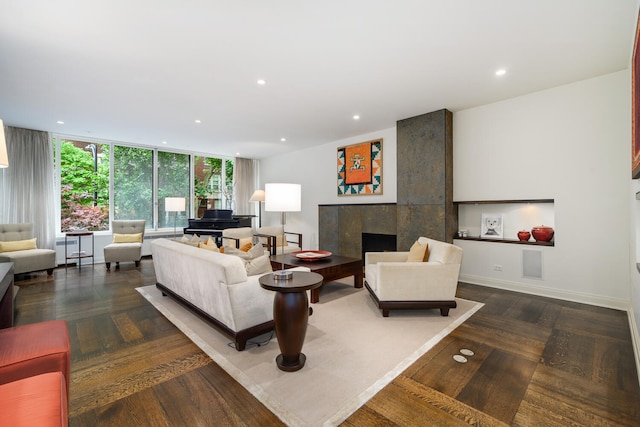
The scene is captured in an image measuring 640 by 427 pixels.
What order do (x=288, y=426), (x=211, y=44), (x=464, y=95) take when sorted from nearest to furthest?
(x=288, y=426) → (x=211, y=44) → (x=464, y=95)

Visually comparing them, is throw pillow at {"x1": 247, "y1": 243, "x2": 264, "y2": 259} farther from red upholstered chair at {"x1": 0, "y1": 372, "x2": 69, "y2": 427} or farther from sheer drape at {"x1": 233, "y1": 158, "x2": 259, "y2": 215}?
sheer drape at {"x1": 233, "y1": 158, "x2": 259, "y2": 215}

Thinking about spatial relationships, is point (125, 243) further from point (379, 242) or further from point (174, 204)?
point (379, 242)

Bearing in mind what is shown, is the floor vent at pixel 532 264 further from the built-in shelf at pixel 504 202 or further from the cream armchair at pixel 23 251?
the cream armchair at pixel 23 251

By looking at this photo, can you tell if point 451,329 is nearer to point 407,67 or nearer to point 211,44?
point 407,67

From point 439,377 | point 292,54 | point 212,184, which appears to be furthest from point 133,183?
point 439,377

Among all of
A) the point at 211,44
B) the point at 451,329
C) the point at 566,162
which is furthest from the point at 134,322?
the point at 566,162

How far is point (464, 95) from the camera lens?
4.01m

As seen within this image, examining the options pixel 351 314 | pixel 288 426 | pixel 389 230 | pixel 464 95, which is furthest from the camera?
pixel 389 230

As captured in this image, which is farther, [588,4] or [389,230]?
[389,230]

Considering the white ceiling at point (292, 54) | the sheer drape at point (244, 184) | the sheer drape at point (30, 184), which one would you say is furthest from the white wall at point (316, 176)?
the sheer drape at point (30, 184)

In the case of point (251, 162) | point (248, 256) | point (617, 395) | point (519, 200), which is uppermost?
point (251, 162)

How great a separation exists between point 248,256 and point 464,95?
3556 mm

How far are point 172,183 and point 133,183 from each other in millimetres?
857

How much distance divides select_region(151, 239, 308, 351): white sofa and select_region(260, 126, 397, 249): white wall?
3.77 m
